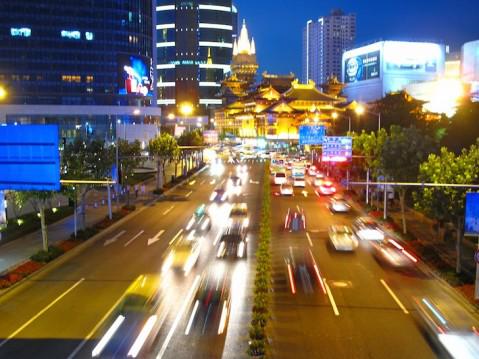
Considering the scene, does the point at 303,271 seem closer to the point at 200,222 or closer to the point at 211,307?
the point at 211,307

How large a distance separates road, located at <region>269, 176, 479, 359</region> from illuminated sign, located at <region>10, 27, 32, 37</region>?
113 metres

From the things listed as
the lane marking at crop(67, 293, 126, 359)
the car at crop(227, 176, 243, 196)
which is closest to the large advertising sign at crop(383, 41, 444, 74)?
the car at crop(227, 176, 243, 196)

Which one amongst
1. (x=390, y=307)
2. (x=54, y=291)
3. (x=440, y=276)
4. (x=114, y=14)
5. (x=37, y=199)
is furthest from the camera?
(x=114, y=14)

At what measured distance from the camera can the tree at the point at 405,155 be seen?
3775 cm

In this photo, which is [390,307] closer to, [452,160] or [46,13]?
[452,160]

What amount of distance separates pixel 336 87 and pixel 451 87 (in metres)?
37.3

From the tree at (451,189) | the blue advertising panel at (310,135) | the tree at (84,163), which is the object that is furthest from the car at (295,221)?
the tree at (84,163)

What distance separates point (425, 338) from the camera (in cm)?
1878

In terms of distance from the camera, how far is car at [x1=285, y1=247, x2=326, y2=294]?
25.0 meters

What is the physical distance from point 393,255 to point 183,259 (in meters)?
11.8

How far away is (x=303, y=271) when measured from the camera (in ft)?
91.1

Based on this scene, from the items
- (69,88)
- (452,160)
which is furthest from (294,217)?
(69,88)

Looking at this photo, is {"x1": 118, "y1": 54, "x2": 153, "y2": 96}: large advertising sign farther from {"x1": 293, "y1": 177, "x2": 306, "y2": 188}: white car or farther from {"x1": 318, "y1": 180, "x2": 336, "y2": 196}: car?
{"x1": 318, "y1": 180, "x2": 336, "y2": 196}: car

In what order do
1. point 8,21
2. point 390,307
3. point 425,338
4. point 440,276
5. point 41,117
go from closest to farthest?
point 425,338 → point 390,307 → point 440,276 → point 41,117 → point 8,21
